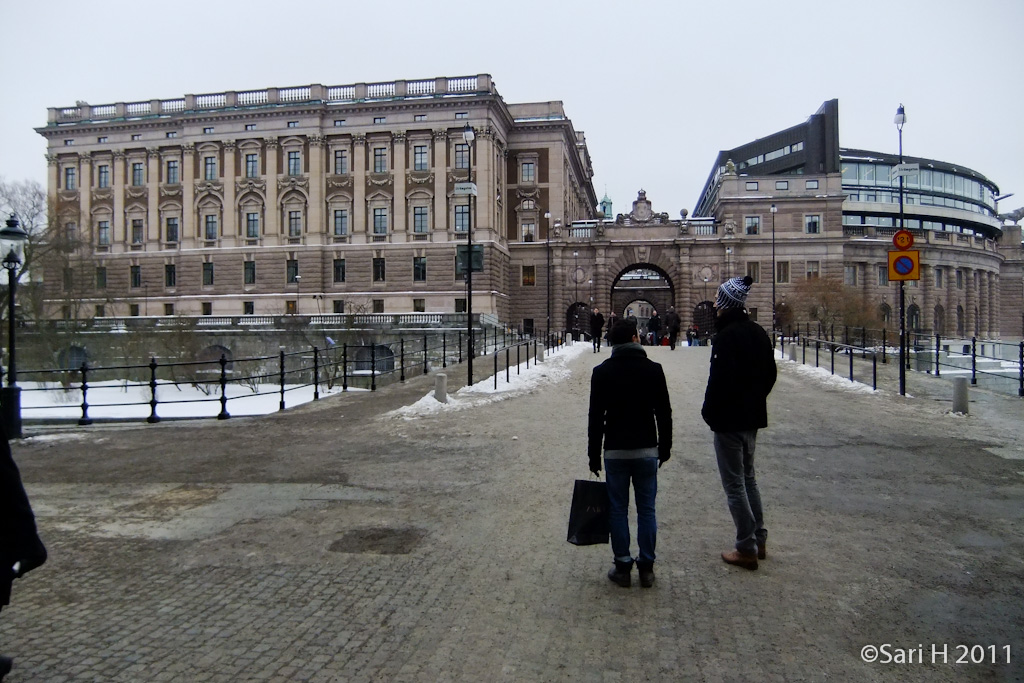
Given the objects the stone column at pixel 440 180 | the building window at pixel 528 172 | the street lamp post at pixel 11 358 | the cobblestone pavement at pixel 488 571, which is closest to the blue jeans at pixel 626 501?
the cobblestone pavement at pixel 488 571

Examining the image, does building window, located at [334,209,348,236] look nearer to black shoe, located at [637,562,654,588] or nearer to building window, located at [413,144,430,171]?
building window, located at [413,144,430,171]

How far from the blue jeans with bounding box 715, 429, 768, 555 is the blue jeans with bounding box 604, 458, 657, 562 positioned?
672 mm

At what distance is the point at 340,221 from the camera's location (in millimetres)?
62688

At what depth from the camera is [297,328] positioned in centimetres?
4788

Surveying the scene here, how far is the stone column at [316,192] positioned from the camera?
2445 inches

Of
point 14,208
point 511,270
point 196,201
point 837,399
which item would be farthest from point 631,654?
point 196,201

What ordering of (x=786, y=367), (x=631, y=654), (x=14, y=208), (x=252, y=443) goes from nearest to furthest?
(x=631, y=654)
(x=252, y=443)
(x=786, y=367)
(x=14, y=208)

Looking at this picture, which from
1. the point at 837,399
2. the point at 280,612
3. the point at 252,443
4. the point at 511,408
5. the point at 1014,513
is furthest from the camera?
the point at 837,399

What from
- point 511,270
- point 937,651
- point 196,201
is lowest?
point 937,651

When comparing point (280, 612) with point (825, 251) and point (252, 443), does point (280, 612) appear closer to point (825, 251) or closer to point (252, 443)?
point (252, 443)

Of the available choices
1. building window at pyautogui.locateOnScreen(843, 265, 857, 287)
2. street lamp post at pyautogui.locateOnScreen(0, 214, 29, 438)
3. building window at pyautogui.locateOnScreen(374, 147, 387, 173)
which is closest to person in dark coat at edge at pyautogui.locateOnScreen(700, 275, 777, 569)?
street lamp post at pyautogui.locateOnScreen(0, 214, 29, 438)

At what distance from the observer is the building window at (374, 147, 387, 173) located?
203ft

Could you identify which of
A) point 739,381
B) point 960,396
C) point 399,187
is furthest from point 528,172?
point 739,381

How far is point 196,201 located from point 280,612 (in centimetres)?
6750
